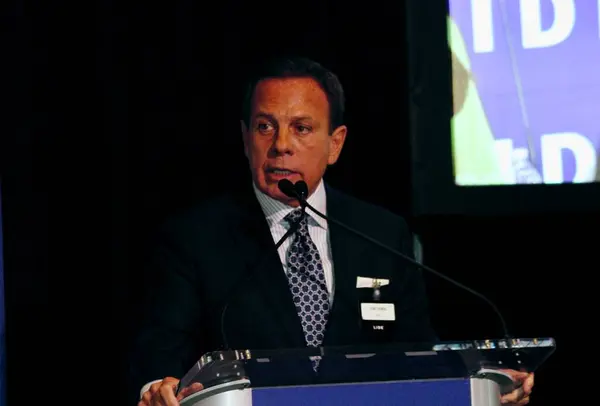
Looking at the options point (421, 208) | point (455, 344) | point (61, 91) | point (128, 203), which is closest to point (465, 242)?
point (421, 208)

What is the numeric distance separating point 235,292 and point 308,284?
9.0 inches

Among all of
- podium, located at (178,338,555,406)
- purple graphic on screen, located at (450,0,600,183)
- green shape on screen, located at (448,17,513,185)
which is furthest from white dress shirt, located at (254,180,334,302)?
podium, located at (178,338,555,406)

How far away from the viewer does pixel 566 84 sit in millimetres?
3502

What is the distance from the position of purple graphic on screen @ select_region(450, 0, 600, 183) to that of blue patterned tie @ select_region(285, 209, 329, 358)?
936mm

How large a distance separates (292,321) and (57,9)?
123 centimetres

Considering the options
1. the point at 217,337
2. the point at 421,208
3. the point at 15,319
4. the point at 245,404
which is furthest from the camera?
the point at 421,208

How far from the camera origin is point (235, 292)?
8.84 ft

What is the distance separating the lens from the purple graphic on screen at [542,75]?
3496 mm

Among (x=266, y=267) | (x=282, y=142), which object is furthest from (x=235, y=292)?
(x=282, y=142)

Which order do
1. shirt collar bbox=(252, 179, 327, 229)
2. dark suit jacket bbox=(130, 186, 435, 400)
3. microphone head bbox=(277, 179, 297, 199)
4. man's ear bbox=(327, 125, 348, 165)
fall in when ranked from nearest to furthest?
1. microphone head bbox=(277, 179, 297, 199)
2. dark suit jacket bbox=(130, 186, 435, 400)
3. shirt collar bbox=(252, 179, 327, 229)
4. man's ear bbox=(327, 125, 348, 165)

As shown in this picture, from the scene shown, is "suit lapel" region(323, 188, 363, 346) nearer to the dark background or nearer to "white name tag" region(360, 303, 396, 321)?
"white name tag" region(360, 303, 396, 321)

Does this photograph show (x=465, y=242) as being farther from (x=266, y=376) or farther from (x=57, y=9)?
(x=266, y=376)

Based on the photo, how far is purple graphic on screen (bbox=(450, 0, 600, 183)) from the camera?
350 centimetres

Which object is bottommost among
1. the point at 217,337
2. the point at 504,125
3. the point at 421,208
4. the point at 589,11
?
the point at 217,337
